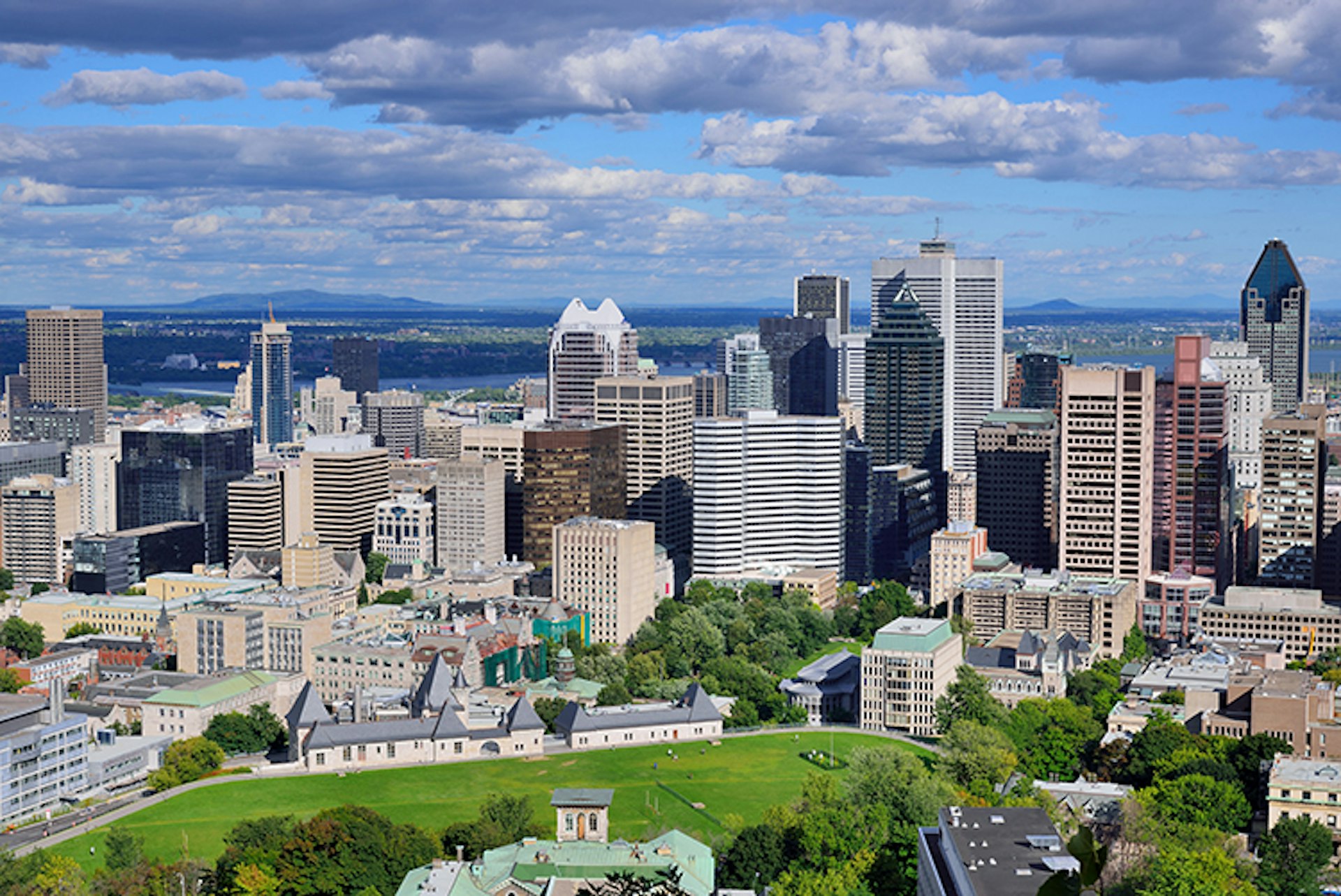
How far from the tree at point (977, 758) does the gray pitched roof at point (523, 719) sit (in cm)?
2179

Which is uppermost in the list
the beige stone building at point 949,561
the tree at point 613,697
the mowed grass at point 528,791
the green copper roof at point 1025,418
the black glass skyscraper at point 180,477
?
the green copper roof at point 1025,418

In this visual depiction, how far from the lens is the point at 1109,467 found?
120062 mm

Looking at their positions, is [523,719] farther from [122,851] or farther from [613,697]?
[122,851]

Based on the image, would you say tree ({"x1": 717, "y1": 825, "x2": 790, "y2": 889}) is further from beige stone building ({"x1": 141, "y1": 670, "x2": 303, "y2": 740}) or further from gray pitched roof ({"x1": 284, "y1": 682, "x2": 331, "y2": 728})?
beige stone building ({"x1": 141, "y1": 670, "x2": 303, "y2": 740})

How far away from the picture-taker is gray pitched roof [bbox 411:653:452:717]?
91.6m

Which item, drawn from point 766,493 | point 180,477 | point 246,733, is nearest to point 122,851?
point 246,733

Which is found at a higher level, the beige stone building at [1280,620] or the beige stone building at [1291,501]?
the beige stone building at [1291,501]

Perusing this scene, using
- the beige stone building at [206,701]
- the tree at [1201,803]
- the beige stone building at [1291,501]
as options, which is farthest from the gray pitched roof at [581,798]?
→ the beige stone building at [1291,501]

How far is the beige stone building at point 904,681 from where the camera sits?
96.9m

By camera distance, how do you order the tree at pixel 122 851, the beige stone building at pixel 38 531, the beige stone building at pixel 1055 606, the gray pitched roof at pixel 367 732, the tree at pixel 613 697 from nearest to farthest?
the tree at pixel 122 851, the gray pitched roof at pixel 367 732, the tree at pixel 613 697, the beige stone building at pixel 1055 606, the beige stone building at pixel 38 531

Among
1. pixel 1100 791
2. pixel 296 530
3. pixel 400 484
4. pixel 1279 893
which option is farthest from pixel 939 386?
→ pixel 1279 893

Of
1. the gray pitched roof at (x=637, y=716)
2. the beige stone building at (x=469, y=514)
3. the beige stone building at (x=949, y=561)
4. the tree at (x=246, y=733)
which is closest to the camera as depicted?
the tree at (x=246, y=733)

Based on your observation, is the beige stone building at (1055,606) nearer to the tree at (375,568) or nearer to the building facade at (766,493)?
the building facade at (766,493)

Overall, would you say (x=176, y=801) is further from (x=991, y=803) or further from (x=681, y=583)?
(x=681, y=583)
